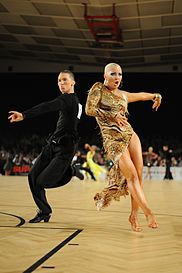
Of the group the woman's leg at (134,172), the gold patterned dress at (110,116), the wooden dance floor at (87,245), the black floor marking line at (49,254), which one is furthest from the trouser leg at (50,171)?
the black floor marking line at (49,254)

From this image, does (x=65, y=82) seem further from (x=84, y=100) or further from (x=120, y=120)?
(x=84, y=100)

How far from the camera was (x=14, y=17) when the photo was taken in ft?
55.2

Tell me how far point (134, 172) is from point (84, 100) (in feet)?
62.2

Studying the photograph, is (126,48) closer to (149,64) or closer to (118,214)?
(149,64)

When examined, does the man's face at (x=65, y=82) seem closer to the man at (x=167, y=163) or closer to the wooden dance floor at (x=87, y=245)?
the wooden dance floor at (x=87, y=245)

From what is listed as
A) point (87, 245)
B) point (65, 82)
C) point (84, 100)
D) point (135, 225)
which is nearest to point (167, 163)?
point (84, 100)

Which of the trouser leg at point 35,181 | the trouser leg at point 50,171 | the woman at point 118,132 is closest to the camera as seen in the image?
the woman at point 118,132

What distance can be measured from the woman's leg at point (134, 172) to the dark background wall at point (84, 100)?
18306 mm

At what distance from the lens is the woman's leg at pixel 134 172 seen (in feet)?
14.5

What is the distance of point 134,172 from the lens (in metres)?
4.51

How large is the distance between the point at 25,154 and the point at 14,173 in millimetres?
1203

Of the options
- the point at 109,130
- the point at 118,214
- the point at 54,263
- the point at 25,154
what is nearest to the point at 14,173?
the point at 25,154

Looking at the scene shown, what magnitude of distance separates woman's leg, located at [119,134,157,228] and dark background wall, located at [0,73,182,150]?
1831 cm

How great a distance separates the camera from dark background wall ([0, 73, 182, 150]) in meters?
23.2
